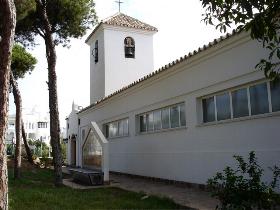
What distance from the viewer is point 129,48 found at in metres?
26.7

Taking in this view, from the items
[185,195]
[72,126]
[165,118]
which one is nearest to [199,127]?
[185,195]

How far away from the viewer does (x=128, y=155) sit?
63.1 feet

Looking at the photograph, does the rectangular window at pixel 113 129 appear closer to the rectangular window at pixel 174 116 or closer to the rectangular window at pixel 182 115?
the rectangular window at pixel 174 116

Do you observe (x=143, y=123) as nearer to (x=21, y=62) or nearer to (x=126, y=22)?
(x=21, y=62)

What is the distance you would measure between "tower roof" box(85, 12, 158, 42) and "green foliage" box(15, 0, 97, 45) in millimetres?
8908

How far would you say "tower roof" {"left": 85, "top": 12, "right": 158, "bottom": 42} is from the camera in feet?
87.3

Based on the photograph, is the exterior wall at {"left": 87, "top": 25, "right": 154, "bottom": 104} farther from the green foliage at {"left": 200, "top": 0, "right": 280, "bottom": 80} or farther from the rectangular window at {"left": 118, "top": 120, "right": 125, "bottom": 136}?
the green foliage at {"left": 200, "top": 0, "right": 280, "bottom": 80}

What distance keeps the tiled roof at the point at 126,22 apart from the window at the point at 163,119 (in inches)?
401

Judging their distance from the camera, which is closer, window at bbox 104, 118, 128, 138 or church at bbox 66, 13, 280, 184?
church at bbox 66, 13, 280, 184

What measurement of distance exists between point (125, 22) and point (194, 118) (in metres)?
15.6

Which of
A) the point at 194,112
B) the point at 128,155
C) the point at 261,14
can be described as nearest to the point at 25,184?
the point at 128,155

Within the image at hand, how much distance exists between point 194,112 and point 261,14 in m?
9.15

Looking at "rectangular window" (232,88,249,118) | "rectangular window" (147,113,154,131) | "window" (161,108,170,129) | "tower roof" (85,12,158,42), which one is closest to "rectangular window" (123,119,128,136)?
"rectangular window" (147,113,154,131)

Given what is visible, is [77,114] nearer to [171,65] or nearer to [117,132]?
[117,132]
